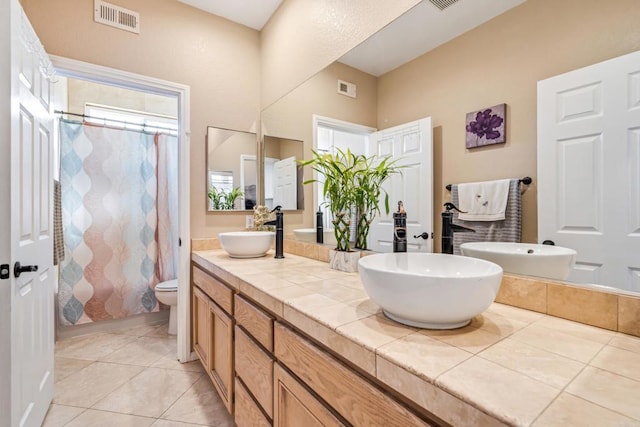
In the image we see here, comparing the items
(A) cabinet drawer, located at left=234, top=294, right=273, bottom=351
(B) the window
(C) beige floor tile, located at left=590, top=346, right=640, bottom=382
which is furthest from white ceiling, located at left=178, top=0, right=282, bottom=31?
(C) beige floor tile, located at left=590, top=346, right=640, bottom=382

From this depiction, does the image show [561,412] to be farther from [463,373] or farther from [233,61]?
[233,61]

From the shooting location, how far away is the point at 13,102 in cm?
117

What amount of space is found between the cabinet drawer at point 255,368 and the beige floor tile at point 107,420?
27.7 inches

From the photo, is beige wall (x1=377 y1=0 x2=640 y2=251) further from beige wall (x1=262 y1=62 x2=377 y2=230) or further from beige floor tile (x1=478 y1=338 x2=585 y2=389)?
beige floor tile (x1=478 y1=338 x2=585 y2=389)

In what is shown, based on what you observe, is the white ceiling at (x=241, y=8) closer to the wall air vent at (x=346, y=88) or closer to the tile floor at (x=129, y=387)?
the wall air vent at (x=346, y=88)

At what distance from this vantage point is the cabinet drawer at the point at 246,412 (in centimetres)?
114

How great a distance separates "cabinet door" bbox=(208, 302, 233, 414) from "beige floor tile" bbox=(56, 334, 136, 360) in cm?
128

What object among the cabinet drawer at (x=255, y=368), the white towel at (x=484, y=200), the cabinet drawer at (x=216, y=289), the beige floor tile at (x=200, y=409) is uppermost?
the white towel at (x=484, y=200)

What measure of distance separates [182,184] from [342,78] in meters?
1.35

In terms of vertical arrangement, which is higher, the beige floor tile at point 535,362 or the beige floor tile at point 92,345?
the beige floor tile at point 535,362

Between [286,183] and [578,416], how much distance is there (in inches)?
76.9

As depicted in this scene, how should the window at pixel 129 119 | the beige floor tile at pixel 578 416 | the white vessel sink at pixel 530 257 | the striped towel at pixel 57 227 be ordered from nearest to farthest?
1. the beige floor tile at pixel 578 416
2. the white vessel sink at pixel 530 257
3. the striped towel at pixel 57 227
4. the window at pixel 129 119

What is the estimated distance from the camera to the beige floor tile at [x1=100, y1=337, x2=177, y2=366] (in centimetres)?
222

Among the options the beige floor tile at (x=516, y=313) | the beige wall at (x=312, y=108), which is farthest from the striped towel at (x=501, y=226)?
the beige wall at (x=312, y=108)
